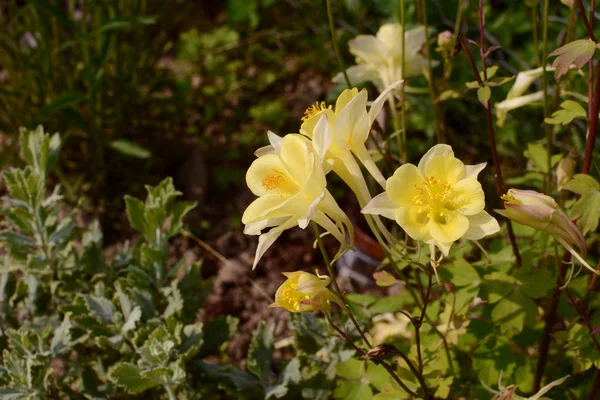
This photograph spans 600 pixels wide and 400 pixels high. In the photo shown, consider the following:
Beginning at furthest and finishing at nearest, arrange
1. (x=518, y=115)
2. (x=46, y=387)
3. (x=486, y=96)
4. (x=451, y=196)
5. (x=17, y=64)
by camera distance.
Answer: (x=518, y=115) → (x=17, y=64) → (x=46, y=387) → (x=486, y=96) → (x=451, y=196)

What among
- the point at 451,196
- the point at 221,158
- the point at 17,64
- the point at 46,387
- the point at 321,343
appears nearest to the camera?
the point at 451,196

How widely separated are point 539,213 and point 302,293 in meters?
0.45

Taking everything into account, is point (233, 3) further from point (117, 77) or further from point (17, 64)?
point (17, 64)

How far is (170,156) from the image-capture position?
3.10 metres

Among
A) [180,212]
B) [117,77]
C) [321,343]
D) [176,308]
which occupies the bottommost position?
[321,343]

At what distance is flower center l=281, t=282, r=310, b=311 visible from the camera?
1213 mm

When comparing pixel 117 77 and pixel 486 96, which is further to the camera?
pixel 117 77

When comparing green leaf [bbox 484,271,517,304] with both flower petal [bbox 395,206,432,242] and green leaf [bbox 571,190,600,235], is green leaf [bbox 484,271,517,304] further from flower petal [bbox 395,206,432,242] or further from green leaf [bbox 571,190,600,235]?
flower petal [bbox 395,206,432,242]

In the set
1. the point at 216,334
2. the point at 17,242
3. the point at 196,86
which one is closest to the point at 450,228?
the point at 216,334

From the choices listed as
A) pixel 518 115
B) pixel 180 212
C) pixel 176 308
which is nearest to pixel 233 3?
pixel 518 115

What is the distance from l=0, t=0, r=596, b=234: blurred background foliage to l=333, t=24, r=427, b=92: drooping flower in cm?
71

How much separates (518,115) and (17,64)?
2170mm

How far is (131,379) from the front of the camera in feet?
5.40

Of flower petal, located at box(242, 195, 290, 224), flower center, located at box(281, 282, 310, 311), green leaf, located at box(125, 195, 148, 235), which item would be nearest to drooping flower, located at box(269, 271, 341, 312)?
flower center, located at box(281, 282, 310, 311)
